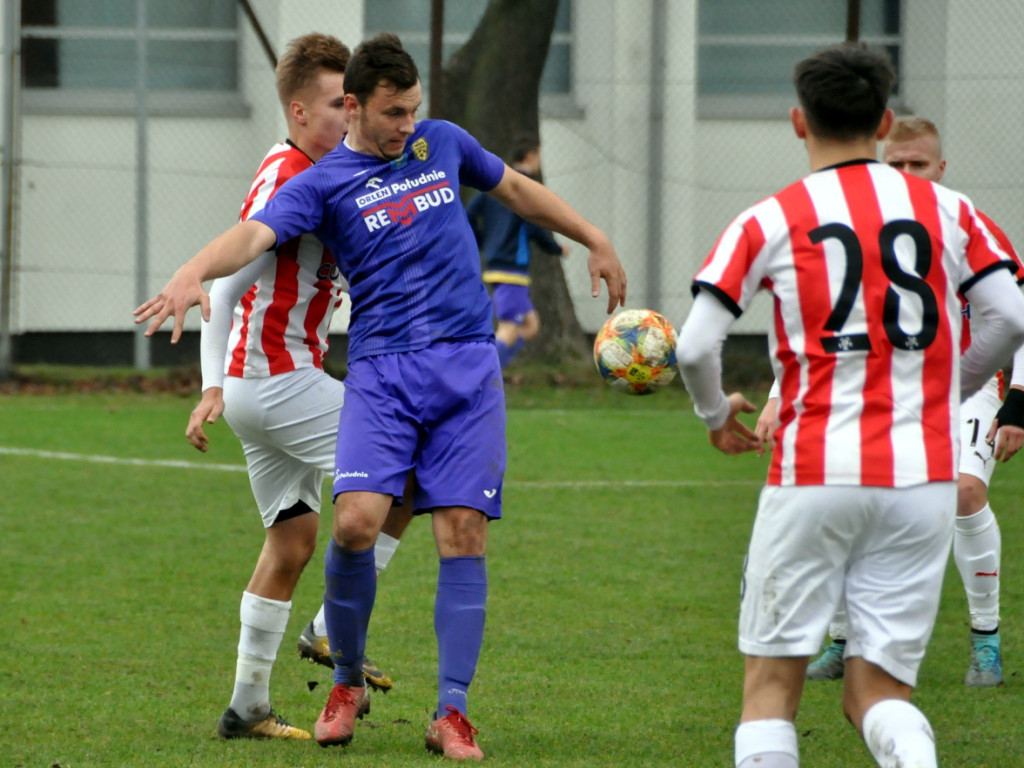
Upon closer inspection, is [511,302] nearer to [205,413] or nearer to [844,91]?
[205,413]

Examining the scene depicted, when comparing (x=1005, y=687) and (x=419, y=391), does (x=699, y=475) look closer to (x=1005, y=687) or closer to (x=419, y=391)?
(x=1005, y=687)

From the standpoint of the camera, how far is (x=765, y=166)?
49.9ft

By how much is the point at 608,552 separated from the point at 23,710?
325 cm

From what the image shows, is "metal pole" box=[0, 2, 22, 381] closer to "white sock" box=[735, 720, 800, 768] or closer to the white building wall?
the white building wall

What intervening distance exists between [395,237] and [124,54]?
12.1m

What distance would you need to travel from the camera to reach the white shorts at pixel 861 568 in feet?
9.33

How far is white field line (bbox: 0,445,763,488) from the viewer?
8.88 metres

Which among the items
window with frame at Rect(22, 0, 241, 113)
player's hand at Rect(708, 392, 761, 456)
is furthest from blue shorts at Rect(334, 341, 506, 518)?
window with frame at Rect(22, 0, 241, 113)

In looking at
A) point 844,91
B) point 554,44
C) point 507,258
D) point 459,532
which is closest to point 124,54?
point 554,44

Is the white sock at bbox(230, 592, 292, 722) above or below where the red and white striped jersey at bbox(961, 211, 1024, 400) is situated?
below

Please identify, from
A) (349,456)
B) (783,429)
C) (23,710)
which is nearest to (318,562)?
(23,710)

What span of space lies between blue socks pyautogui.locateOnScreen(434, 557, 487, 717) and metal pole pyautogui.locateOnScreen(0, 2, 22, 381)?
32.0ft

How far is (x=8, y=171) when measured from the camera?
12.8 meters

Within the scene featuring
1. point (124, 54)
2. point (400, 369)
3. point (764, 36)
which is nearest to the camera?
point (400, 369)
